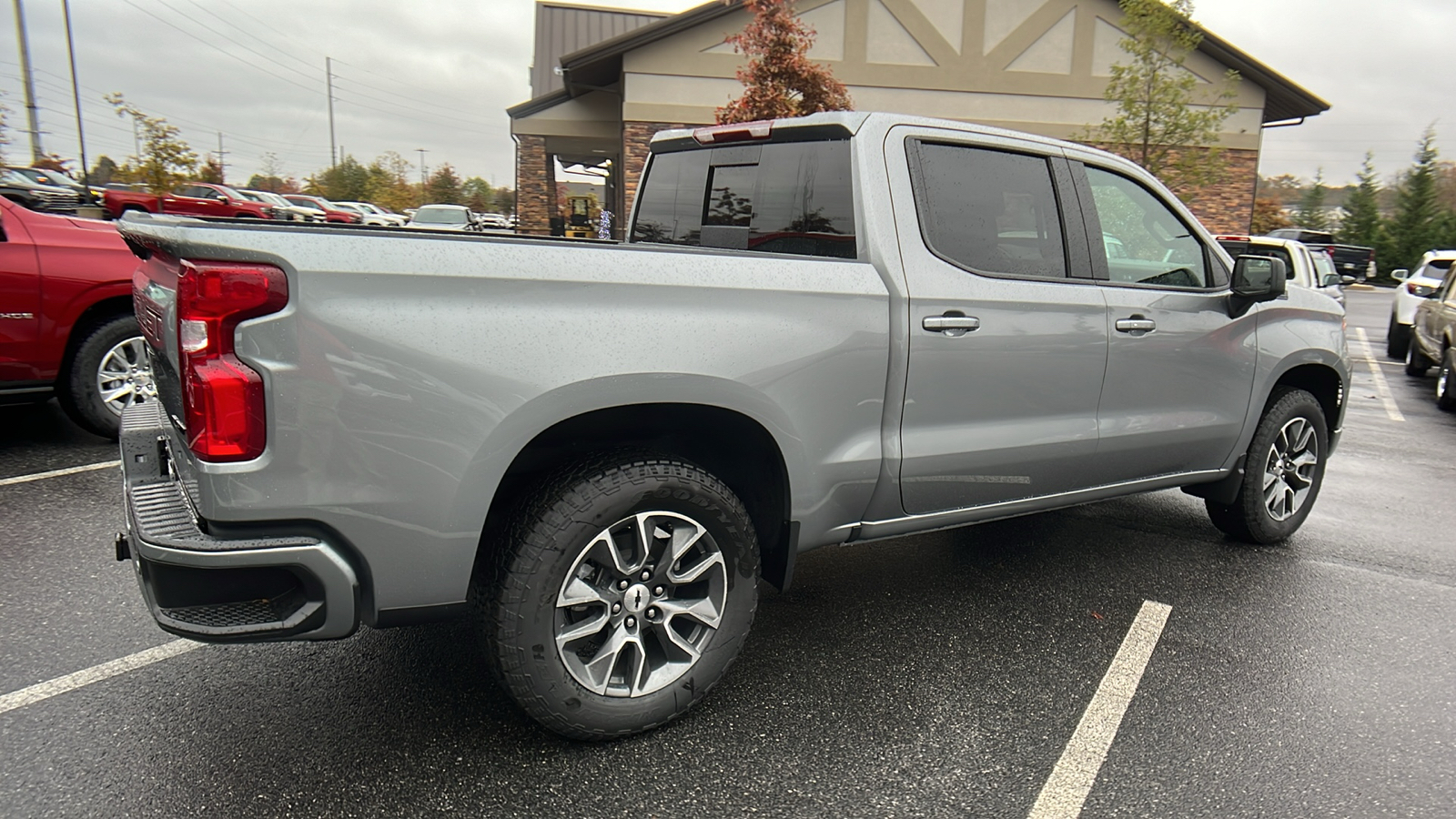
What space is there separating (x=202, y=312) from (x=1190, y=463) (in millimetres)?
3914

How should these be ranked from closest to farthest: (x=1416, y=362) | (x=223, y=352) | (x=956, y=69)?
1. (x=223, y=352)
2. (x=1416, y=362)
3. (x=956, y=69)

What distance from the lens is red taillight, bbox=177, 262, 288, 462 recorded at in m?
2.08

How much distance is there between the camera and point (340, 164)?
7056cm

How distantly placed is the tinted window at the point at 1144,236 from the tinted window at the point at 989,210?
0.32 meters

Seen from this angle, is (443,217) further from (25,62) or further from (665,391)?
(665,391)

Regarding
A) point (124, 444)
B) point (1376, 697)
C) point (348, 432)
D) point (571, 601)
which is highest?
point (348, 432)

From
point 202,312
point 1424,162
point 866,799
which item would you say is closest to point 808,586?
point 866,799

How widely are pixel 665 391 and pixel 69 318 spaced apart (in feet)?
15.6

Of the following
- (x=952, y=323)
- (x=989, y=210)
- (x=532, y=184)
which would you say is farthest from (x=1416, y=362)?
(x=532, y=184)

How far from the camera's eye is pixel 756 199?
353cm

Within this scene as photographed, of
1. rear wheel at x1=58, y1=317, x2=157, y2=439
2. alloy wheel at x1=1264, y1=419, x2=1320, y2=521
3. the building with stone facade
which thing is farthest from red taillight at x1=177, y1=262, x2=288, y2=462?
the building with stone facade

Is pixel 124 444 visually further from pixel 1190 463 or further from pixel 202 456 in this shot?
pixel 1190 463

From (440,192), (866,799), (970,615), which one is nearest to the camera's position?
(866,799)

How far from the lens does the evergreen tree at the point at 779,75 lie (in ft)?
45.4
